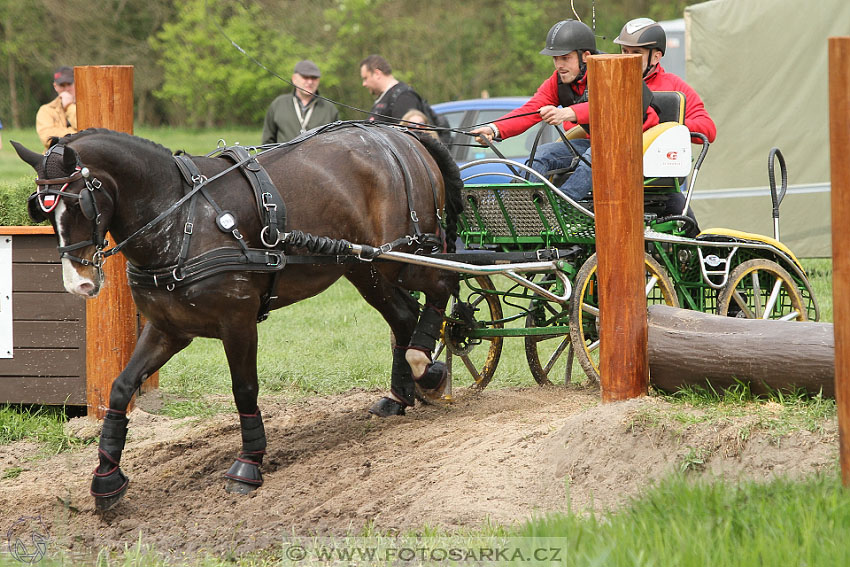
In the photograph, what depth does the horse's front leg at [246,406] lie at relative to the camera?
201 inches

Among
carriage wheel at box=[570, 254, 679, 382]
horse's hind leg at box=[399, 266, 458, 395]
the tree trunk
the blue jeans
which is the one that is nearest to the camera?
carriage wheel at box=[570, 254, 679, 382]

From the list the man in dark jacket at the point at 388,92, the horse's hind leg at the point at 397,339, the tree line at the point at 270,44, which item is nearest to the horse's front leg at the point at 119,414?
the horse's hind leg at the point at 397,339

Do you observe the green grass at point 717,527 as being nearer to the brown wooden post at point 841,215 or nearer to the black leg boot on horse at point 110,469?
the brown wooden post at point 841,215

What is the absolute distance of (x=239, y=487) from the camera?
204 inches

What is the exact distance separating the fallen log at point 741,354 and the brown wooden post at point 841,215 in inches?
29.5

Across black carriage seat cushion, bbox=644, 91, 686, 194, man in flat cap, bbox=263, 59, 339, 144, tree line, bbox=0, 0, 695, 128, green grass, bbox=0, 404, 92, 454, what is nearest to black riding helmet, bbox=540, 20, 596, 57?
black carriage seat cushion, bbox=644, 91, 686, 194

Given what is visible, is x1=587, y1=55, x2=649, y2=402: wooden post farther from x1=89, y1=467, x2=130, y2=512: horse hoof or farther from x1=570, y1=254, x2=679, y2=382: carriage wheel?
x1=89, y1=467, x2=130, y2=512: horse hoof

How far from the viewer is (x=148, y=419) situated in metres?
6.69

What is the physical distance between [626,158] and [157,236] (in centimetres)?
218

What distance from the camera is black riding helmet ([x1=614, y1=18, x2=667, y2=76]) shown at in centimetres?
661

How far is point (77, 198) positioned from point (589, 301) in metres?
2.99

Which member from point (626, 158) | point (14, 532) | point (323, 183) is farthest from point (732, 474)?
point (14, 532)

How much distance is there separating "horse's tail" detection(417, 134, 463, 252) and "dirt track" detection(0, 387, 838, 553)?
1.08 metres

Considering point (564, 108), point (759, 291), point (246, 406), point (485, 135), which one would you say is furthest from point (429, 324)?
point (759, 291)
